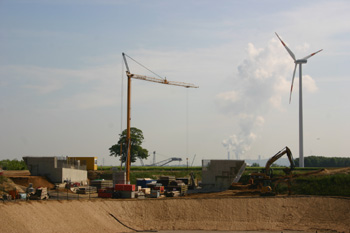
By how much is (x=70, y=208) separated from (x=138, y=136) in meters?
83.5

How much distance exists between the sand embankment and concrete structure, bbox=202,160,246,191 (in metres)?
15.2

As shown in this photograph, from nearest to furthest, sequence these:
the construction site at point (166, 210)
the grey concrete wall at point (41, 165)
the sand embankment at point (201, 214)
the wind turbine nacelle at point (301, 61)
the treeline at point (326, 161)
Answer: the construction site at point (166, 210), the sand embankment at point (201, 214), the grey concrete wall at point (41, 165), the wind turbine nacelle at point (301, 61), the treeline at point (326, 161)

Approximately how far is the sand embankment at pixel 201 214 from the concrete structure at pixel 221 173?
1525 cm

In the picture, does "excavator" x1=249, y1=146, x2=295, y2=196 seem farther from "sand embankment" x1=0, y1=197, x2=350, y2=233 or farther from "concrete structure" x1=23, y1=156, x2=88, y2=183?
"concrete structure" x1=23, y1=156, x2=88, y2=183

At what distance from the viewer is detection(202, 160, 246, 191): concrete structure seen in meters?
85.2

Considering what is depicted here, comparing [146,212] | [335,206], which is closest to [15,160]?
[146,212]

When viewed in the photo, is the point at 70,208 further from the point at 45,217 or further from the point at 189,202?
the point at 189,202

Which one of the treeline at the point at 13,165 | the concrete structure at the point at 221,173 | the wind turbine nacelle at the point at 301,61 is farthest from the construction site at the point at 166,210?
the wind turbine nacelle at the point at 301,61

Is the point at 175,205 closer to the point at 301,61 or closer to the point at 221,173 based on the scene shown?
the point at 221,173

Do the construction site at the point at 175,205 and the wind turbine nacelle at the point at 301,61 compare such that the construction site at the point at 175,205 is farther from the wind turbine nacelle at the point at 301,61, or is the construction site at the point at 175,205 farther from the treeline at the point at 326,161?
the treeline at the point at 326,161

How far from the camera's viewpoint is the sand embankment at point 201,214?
56.8 meters

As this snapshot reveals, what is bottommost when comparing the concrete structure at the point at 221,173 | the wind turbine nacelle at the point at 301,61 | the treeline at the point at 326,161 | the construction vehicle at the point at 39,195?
the construction vehicle at the point at 39,195

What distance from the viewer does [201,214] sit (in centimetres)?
6550

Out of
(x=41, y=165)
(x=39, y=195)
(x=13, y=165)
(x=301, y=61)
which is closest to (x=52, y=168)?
(x=41, y=165)
